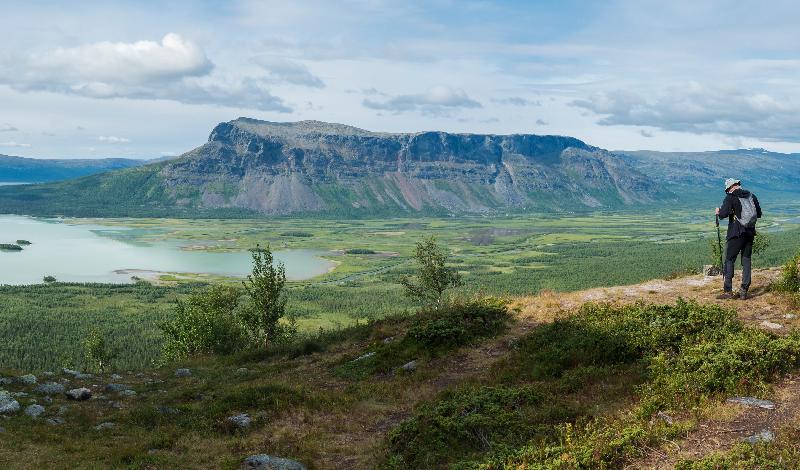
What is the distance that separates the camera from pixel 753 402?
464 inches

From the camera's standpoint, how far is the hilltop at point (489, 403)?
11102 mm

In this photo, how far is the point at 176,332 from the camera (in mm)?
55406

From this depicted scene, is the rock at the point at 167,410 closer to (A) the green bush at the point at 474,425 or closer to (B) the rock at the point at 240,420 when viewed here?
(B) the rock at the point at 240,420

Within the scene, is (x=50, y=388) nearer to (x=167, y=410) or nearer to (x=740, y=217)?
(x=167, y=410)

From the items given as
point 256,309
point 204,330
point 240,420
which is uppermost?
point 240,420

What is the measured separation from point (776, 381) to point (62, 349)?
4350 inches

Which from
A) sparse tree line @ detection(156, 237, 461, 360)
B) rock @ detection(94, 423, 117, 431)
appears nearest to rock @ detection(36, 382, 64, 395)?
rock @ detection(94, 423, 117, 431)

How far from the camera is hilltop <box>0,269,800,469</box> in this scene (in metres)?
11.1

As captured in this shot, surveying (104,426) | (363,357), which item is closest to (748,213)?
(363,357)

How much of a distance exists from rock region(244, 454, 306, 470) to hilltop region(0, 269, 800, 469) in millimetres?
413

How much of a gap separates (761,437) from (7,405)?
20.5m

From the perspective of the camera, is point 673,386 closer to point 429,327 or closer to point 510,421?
point 510,421

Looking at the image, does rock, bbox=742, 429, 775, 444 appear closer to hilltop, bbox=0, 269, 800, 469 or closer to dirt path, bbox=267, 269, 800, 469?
hilltop, bbox=0, 269, 800, 469

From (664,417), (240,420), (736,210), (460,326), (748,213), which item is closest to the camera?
(664,417)
